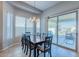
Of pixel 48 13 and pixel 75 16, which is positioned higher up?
pixel 48 13

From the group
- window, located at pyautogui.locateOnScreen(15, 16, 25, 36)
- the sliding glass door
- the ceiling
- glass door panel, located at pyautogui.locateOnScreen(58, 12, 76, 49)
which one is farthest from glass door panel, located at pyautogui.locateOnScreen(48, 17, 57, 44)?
window, located at pyautogui.locateOnScreen(15, 16, 25, 36)

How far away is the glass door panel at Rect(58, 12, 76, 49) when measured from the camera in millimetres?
4211

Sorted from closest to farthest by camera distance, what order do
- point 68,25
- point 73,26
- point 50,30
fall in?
1. point 73,26
2. point 68,25
3. point 50,30

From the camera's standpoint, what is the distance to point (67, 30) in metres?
4.53

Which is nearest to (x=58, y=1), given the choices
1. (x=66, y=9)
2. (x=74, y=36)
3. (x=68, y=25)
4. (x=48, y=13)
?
(x=66, y=9)

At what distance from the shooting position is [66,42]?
15.0ft

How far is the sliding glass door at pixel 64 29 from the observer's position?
421 cm

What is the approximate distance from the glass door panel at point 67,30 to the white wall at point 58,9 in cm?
32

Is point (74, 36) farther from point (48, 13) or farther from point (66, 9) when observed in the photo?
point (48, 13)

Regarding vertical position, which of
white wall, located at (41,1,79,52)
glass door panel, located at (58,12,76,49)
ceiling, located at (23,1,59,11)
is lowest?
glass door panel, located at (58,12,76,49)

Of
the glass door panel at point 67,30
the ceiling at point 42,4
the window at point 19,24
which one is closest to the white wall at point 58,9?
the ceiling at point 42,4

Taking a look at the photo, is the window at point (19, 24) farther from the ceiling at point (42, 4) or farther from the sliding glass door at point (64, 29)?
the sliding glass door at point (64, 29)

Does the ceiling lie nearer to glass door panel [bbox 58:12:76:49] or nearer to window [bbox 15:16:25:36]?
glass door panel [bbox 58:12:76:49]

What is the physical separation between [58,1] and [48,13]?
0.98 meters
